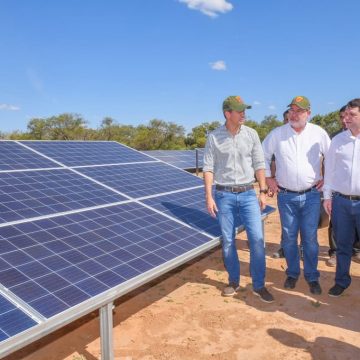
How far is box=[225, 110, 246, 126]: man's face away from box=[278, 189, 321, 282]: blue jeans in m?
1.40

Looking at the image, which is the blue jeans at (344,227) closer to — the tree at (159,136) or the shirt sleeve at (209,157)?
the shirt sleeve at (209,157)

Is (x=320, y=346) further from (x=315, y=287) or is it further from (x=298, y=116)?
(x=298, y=116)

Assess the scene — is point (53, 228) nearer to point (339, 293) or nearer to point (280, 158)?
point (280, 158)

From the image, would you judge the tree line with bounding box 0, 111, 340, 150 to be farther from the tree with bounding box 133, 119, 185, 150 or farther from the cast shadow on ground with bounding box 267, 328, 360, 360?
the cast shadow on ground with bounding box 267, 328, 360, 360

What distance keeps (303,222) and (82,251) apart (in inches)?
138

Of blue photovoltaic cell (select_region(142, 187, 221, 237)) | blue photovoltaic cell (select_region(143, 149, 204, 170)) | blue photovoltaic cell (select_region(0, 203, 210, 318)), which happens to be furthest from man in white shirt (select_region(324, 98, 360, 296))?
blue photovoltaic cell (select_region(143, 149, 204, 170))

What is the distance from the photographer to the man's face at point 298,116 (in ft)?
18.6

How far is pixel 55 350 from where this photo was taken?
483cm

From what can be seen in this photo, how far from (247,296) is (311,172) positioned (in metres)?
2.36

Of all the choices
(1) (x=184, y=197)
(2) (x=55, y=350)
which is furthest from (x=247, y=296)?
(2) (x=55, y=350)

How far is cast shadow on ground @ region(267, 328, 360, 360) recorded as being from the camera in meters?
4.67

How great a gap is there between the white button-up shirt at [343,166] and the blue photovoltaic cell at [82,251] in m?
2.18

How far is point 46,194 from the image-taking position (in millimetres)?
6090

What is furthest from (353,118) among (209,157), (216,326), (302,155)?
(216,326)
